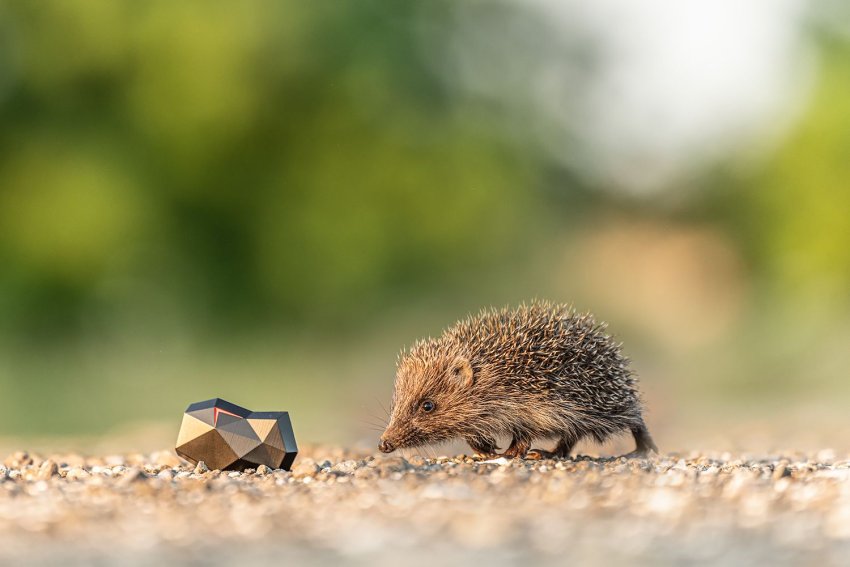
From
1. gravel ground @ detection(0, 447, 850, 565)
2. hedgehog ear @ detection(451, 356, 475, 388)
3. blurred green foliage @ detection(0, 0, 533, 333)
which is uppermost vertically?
blurred green foliage @ detection(0, 0, 533, 333)

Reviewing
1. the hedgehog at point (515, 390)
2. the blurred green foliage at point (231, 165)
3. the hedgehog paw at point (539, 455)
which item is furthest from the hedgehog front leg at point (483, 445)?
the blurred green foliage at point (231, 165)

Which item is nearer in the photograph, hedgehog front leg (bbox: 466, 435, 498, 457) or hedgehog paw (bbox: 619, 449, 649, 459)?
hedgehog front leg (bbox: 466, 435, 498, 457)

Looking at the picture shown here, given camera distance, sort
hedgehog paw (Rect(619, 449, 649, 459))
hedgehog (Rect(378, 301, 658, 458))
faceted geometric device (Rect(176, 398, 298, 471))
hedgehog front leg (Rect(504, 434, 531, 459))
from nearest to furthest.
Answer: faceted geometric device (Rect(176, 398, 298, 471)) < hedgehog (Rect(378, 301, 658, 458)) < hedgehog front leg (Rect(504, 434, 531, 459)) < hedgehog paw (Rect(619, 449, 649, 459))

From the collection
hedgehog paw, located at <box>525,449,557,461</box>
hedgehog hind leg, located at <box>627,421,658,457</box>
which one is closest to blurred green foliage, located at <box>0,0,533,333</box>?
hedgehog hind leg, located at <box>627,421,658,457</box>

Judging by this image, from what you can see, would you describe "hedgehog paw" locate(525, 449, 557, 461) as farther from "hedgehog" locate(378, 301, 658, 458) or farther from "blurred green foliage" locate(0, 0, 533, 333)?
"blurred green foliage" locate(0, 0, 533, 333)

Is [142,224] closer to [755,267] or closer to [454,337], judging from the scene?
[755,267]

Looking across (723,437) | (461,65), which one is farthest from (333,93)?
(723,437)
